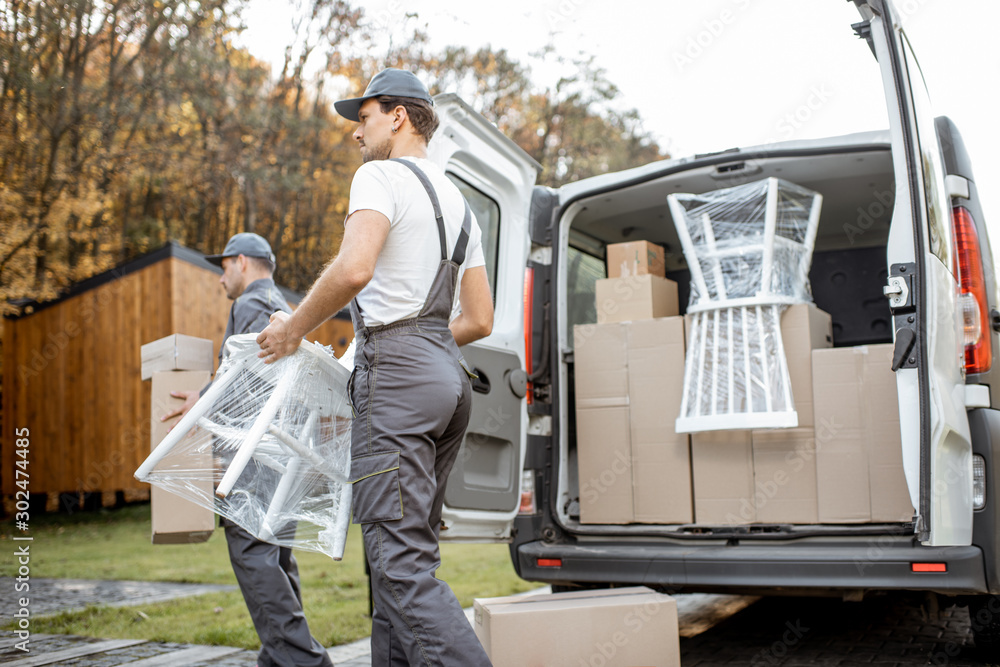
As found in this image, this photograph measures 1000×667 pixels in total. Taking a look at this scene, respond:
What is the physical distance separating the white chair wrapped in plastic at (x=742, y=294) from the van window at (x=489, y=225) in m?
0.82

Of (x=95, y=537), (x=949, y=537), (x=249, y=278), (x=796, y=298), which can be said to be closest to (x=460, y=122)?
(x=249, y=278)

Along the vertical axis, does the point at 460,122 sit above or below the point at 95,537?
above

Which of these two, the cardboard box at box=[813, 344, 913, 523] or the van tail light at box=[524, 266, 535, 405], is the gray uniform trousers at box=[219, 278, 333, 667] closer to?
the van tail light at box=[524, 266, 535, 405]

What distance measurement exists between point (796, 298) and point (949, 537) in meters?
1.18

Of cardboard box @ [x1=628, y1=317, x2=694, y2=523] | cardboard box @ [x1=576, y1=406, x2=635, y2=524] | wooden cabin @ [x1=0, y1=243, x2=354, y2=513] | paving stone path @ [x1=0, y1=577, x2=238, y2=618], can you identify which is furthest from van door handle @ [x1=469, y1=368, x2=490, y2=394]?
wooden cabin @ [x1=0, y1=243, x2=354, y2=513]

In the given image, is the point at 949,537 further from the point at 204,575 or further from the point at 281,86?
the point at 281,86

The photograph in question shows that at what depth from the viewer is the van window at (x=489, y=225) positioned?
3.70m

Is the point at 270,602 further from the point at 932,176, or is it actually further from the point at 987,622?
the point at 932,176

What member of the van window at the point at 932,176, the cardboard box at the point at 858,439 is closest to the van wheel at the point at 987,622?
the cardboard box at the point at 858,439

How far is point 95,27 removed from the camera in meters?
12.8

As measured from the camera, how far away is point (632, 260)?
4000 mm

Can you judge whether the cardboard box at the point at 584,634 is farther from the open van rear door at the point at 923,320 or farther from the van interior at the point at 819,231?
the open van rear door at the point at 923,320

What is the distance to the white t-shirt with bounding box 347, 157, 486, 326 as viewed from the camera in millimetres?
2178

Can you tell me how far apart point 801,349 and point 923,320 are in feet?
2.50
